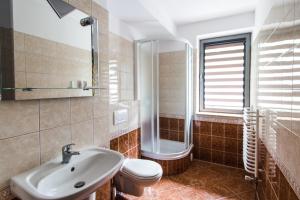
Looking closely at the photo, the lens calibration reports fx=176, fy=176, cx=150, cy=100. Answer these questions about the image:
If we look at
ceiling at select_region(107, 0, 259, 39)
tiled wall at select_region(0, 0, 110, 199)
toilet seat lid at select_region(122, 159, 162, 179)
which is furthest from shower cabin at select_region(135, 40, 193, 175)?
tiled wall at select_region(0, 0, 110, 199)

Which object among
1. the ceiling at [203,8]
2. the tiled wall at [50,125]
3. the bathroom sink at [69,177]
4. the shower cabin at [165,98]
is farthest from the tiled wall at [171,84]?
the bathroom sink at [69,177]

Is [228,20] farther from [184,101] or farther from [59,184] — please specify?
[59,184]

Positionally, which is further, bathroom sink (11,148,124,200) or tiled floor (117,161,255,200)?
tiled floor (117,161,255,200)

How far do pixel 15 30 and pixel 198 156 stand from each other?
9.70ft

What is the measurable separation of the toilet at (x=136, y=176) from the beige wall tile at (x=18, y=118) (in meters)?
1.02

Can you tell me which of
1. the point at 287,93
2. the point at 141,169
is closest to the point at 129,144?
the point at 141,169

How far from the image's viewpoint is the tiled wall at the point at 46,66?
3.30ft

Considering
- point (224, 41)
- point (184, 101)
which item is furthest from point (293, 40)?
point (224, 41)

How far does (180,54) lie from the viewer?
117 inches

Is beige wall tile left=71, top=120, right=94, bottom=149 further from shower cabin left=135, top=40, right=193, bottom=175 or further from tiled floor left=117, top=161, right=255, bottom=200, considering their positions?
shower cabin left=135, top=40, right=193, bottom=175

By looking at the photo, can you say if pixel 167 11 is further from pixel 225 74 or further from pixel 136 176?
pixel 136 176

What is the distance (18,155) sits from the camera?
0.99 meters

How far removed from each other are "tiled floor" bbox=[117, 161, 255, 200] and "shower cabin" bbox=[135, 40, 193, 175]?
0.27 metres

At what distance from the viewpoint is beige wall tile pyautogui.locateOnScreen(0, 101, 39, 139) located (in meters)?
0.92
